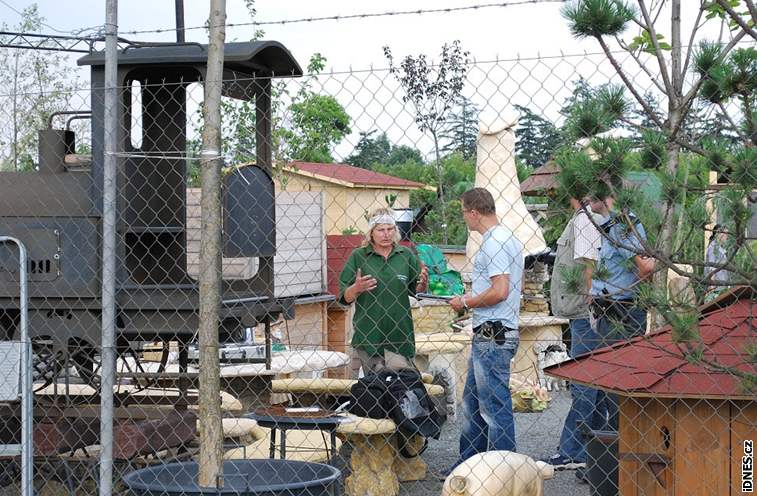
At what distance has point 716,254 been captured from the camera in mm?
4184

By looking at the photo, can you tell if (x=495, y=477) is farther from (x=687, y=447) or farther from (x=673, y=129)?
(x=673, y=129)

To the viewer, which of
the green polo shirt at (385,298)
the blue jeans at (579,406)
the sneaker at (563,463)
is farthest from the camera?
the sneaker at (563,463)

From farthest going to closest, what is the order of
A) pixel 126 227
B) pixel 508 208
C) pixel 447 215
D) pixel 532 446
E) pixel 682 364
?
Result: pixel 508 208, pixel 447 215, pixel 532 446, pixel 126 227, pixel 682 364

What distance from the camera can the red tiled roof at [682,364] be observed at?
405 centimetres

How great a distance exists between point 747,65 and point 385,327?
140 inches

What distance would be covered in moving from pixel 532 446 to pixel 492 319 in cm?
213

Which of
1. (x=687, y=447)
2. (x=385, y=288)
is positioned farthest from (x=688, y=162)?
(x=385, y=288)

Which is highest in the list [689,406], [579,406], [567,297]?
[567,297]

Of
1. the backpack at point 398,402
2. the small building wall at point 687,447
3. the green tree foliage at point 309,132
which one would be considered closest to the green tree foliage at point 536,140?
the small building wall at point 687,447

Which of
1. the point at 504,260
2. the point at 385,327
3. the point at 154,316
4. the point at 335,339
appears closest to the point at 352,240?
the point at 335,339

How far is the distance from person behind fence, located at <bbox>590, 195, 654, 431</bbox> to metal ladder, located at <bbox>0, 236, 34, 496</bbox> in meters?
2.37

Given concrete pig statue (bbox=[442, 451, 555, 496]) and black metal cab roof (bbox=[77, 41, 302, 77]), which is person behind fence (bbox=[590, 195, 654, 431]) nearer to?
concrete pig statue (bbox=[442, 451, 555, 496])

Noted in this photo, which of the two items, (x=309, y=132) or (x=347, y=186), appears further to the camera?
(x=309, y=132)

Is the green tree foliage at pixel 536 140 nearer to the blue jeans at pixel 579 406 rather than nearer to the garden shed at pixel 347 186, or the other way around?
the blue jeans at pixel 579 406
